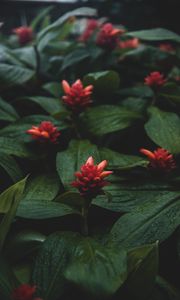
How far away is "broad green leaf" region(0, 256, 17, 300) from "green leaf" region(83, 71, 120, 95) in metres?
0.76

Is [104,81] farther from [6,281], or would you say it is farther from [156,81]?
[6,281]

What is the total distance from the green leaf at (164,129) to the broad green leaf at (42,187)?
0.34m

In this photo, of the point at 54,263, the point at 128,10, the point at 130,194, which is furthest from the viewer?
the point at 128,10

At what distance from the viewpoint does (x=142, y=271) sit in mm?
864

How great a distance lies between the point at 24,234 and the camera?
1020 millimetres

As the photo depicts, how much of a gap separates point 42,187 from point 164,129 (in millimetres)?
447

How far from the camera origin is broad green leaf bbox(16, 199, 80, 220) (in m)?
0.96

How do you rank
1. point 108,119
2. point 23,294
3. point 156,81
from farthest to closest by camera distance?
point 156,81, point 108,119, point 23,294

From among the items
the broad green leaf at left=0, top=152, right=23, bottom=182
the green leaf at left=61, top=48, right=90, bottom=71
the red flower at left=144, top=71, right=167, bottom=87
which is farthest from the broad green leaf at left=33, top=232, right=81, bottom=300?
the green leaf at left=61, top=48, right=90, bottom=71

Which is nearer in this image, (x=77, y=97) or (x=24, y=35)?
(x=77, y=97)

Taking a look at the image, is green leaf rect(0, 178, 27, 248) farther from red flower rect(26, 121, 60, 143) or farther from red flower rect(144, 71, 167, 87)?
red flower rect(144, 71, 167, 87)

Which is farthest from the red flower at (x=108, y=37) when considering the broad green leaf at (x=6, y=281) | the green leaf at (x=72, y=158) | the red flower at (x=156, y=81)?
the broad green leaf at (x=6, y=281)

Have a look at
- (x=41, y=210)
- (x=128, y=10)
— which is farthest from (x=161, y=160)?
(x=128, y=10)

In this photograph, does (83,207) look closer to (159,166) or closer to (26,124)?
(159,166)
